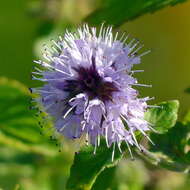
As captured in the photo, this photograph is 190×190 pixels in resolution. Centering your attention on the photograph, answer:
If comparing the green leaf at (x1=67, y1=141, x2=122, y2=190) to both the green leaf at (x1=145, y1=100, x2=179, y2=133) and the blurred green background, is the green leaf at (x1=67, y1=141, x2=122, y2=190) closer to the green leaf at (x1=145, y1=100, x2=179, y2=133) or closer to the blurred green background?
the green leaf at (x1=145, y1=100, x2=179, y2=133)

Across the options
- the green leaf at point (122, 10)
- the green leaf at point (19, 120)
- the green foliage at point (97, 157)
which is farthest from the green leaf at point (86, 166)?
the green leaf at point (19, 120)

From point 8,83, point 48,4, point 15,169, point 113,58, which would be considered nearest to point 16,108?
point 8,83

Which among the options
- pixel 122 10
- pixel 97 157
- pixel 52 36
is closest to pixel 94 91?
pixel 97 157

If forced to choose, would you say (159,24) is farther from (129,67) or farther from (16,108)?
(129,67)

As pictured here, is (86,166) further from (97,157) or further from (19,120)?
(19,120)

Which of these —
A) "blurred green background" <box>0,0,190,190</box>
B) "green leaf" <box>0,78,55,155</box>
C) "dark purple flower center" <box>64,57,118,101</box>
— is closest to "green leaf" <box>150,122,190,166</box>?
"dark purple flower center" <box>64,57,118,101</box>

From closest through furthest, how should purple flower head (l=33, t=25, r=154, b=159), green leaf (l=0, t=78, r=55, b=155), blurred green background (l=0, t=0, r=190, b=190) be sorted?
purple flower head (l=33, t=25, r=154, b=159), green leaf (l=0, t=78, r=55, b=155), blurred green background (l=0, t=0, r=190, b=190)
